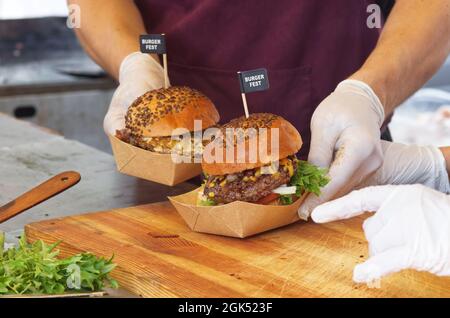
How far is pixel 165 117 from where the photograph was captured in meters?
2.95

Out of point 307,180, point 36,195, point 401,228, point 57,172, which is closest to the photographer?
point 401,228

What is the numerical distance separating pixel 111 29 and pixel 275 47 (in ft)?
2.33

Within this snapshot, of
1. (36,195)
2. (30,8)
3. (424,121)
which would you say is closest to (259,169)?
(36,195)

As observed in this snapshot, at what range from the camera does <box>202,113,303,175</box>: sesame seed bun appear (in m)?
2.54

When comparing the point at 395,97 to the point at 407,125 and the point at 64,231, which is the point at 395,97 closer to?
the point at 64,231

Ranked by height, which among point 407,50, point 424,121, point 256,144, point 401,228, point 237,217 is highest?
point 407,50

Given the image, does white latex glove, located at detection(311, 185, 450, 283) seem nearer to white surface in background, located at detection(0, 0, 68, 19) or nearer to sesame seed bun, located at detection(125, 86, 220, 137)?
sesame seed bun, located at detection(125, 86, 220, 137)

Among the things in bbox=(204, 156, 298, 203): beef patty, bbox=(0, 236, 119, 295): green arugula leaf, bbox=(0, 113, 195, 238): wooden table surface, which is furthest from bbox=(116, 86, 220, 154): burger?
bbox=(0, 236, 119, 295): green arugula leaf

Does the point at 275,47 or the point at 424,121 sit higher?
the point at 275,47

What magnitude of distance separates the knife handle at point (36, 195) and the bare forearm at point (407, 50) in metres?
1.06

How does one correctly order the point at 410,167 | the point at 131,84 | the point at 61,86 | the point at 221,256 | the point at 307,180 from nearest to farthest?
the point at 221,256
the point at 307,180
the point at 410,167
the point at 131,84
the point at 61,86

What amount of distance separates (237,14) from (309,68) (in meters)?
0.36

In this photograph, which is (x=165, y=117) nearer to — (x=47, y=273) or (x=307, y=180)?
(x=307, y=180)

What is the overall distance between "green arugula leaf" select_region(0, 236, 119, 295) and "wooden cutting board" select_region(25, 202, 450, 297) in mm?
166
